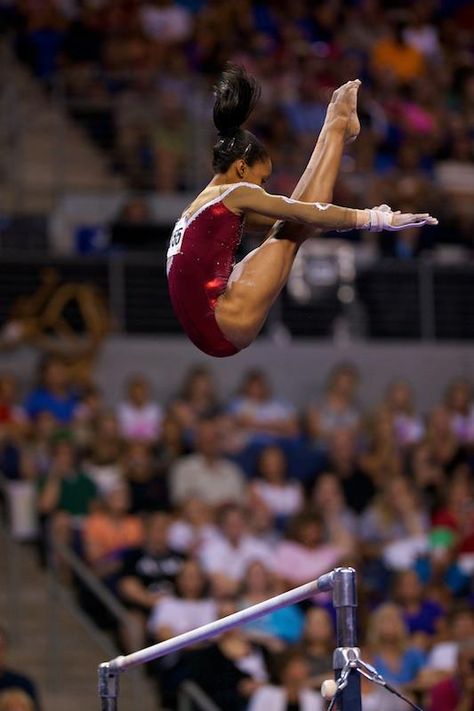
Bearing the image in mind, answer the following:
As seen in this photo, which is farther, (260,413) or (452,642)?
(260,413)

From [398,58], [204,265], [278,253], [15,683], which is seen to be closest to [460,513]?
[15,683]

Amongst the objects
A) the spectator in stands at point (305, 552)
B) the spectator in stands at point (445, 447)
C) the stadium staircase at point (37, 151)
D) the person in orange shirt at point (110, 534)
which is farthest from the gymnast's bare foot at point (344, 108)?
the stadium staircase at point (37, 151)

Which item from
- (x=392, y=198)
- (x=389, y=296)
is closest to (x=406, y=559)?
(x=389, y=296)

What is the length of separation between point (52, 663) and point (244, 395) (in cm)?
337

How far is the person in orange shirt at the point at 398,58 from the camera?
15.4m

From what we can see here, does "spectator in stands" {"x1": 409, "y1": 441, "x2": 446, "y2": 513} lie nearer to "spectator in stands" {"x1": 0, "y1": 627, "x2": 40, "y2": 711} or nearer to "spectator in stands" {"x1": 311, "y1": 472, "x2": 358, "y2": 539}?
"spectator in stands" {"x1": 311, "y1": 472, "x2": 358, "y2": 539}

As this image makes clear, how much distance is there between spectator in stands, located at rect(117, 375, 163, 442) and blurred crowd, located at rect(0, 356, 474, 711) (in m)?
0.01

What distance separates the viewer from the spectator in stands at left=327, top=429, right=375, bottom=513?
10.4 meters

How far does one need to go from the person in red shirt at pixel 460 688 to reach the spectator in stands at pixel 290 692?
2.19ft

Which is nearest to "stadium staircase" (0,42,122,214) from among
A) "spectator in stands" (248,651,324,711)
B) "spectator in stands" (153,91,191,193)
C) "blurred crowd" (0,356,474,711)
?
"spectator in stands" (153,91,191,193)

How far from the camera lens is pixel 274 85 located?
46.3 ft

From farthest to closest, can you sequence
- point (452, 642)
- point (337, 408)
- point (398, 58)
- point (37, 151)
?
point (398, 58)
point (37, 151)
point (337, 408)
point (452, 642)

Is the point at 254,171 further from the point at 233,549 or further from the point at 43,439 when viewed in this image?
the point at 43,439

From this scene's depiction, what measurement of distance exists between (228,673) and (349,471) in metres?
2.66
